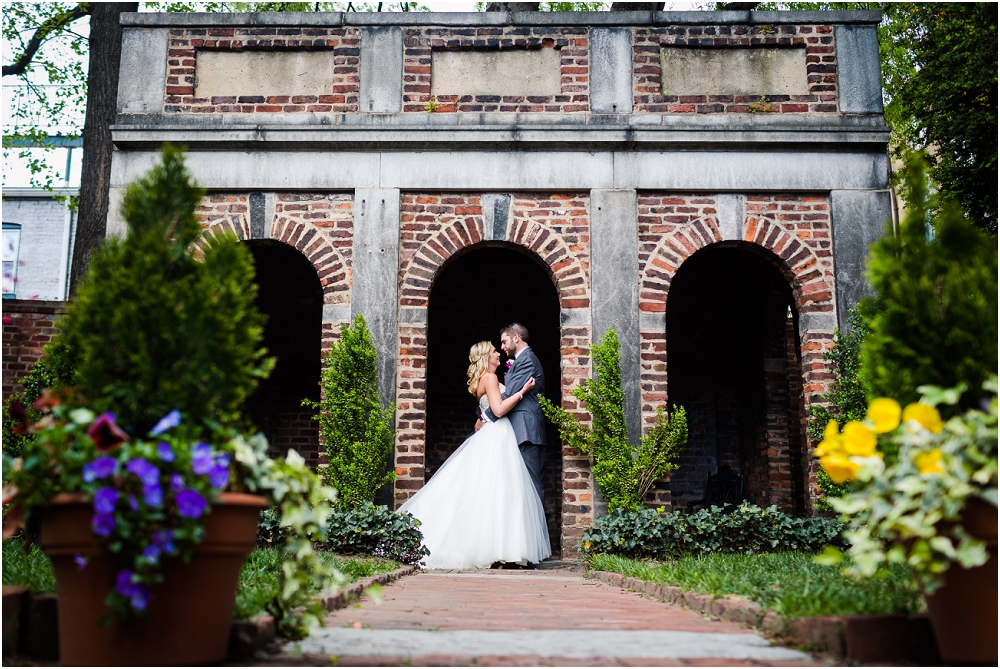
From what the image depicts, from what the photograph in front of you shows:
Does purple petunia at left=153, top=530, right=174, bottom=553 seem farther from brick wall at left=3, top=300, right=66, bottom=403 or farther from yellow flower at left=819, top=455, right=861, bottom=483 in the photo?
brick wall at left=3, top=300, right=66, bottom=403

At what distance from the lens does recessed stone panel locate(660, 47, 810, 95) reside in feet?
29.8

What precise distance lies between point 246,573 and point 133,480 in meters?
2.25

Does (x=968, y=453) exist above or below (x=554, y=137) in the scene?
below

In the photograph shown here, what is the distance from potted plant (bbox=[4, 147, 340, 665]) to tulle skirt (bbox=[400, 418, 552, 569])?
4.53 metres

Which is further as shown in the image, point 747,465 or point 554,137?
point 747,465

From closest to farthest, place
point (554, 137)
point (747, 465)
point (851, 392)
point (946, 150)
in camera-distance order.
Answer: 1. point (851, 392)
2. point (554, 137)
3. point (946, 150)
4. point (747, 465)

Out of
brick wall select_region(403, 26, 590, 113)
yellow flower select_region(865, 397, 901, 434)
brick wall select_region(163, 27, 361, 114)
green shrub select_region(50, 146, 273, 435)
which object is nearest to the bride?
brick wall select_region(403, 26, 590, 113)

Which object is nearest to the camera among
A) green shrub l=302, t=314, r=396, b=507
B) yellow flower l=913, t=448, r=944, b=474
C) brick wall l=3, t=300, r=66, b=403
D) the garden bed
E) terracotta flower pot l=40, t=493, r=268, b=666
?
terracotta flower pot l=40, t=493, r=268, b=666

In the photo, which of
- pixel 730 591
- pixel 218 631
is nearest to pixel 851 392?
pixel 730 591

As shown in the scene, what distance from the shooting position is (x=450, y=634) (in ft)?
12.1

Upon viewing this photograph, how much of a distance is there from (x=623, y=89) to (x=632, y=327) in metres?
2.37

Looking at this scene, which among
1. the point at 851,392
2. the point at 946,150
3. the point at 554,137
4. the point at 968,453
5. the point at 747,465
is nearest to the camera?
the point at 968,453

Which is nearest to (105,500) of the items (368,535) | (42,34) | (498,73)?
(368,535)

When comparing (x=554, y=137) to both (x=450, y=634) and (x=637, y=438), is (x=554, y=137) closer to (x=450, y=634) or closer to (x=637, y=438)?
(x=637, y=438)
